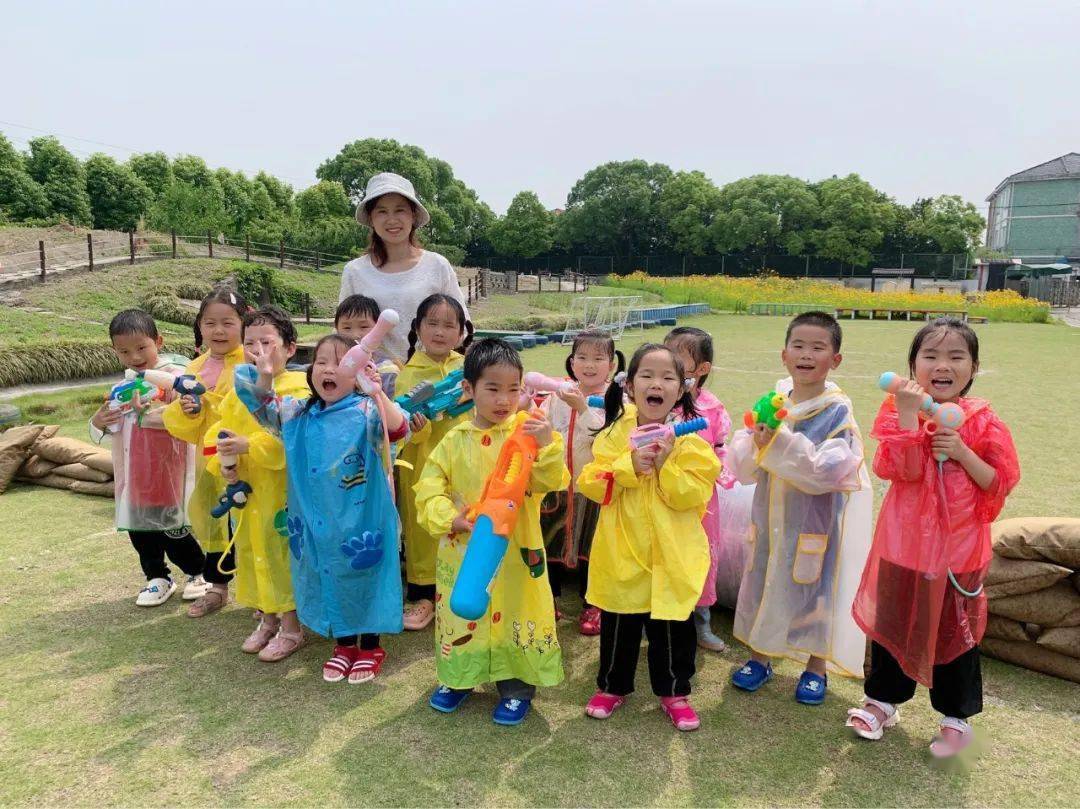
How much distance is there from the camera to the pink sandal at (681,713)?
9.27 feet

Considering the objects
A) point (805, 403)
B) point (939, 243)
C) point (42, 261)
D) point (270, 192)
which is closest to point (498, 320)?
point (42, 261)

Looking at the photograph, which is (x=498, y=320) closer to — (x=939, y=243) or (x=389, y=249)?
(x=389, y=249)

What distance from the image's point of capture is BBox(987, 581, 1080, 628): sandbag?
3098 mm

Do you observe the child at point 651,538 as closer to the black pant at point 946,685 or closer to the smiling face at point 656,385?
the smiling face at point 656,385

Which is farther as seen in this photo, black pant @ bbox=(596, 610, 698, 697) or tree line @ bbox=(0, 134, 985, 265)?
tree line @ bbox=(0, 134, 985, 265)

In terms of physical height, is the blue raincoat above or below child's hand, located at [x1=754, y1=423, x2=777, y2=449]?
below

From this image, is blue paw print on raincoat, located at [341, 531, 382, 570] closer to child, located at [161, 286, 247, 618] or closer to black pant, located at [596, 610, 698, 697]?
child, located at [161, 286, 247, 618]

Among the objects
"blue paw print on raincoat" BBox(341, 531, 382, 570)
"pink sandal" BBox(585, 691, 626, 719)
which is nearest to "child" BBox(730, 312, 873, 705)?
"pink sandal" BBox(585, 691, 626, 719)

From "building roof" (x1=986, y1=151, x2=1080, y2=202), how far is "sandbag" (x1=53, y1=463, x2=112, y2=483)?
67.4 metres

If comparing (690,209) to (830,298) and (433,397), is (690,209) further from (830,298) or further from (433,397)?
(433,397)

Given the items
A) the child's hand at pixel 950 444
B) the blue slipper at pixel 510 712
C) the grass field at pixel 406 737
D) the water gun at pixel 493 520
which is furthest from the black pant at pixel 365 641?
the child's hand at pixel 950 444

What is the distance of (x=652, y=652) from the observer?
9.52 ft

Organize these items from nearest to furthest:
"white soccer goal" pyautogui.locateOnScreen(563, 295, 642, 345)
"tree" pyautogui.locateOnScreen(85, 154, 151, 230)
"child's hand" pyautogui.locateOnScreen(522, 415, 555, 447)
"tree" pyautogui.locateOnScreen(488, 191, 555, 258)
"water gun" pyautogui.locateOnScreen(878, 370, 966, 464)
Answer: "water gun" pyautogui.locateOnScreen(878, 370, 966, 464)
"child's hand" pyautogui.locateOnScreen(522, 415, 555, 447)
"white soccer goal" pyautogui.locateOnScreen(563, 295, 642, 345)
"tree" pyautogui.locateOnScreen(85, 154, 151, 230)
"tree" pyautogui.locateOnScreen(488, 191, 555, 258)

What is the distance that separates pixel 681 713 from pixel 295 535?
180 centimetres
